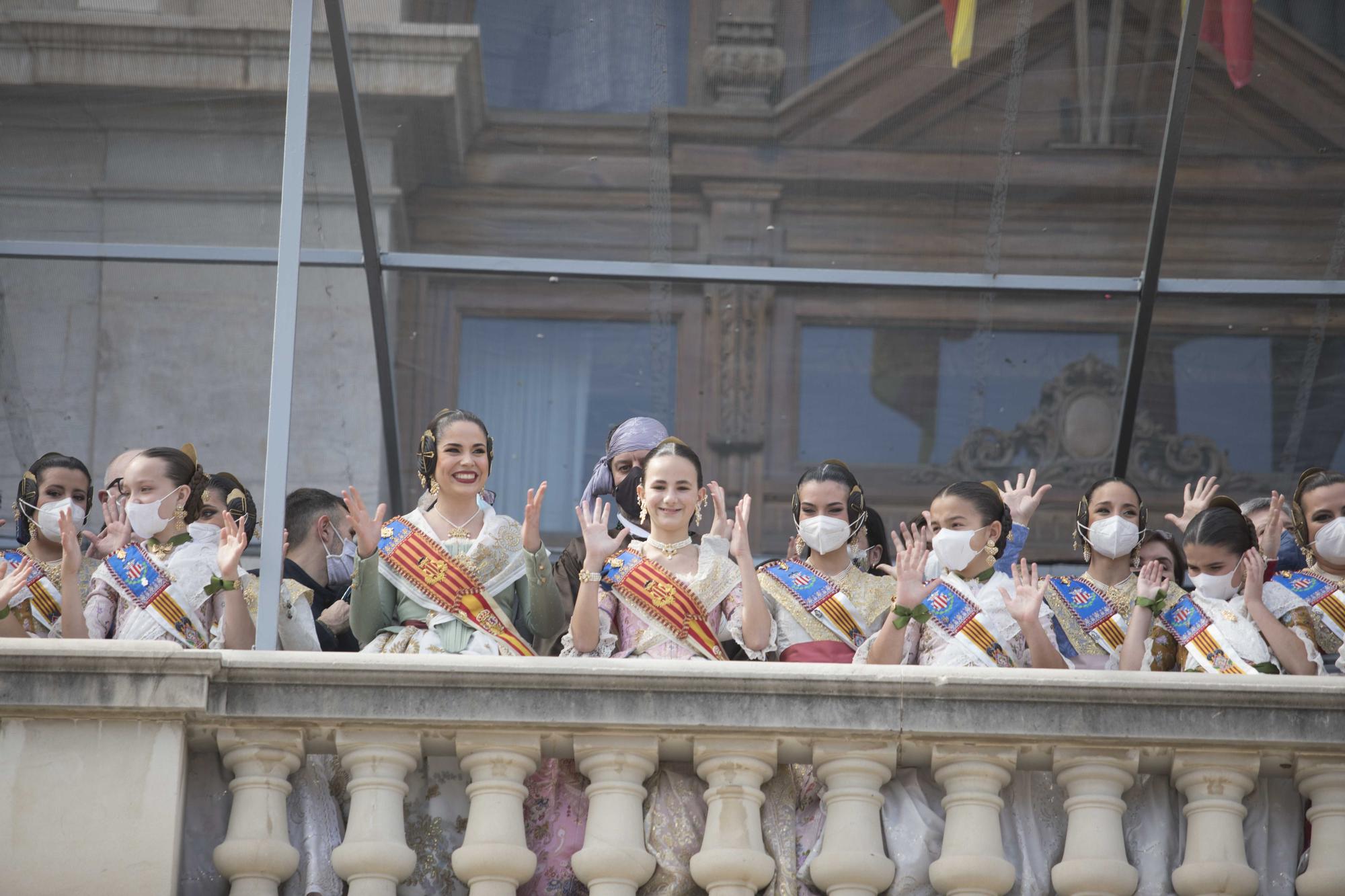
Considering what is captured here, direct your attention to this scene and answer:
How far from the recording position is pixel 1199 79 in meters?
7.95

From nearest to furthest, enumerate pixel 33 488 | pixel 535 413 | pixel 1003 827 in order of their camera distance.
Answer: pixel 1003 827
pixel 33 488
pixel 535 413

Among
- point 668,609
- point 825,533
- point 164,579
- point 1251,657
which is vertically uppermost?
point 825,533

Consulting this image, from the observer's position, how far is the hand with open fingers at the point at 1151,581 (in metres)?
6.21

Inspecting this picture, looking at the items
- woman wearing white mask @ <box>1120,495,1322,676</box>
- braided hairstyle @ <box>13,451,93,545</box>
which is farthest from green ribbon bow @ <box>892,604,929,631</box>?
braided hairstyle @ <box>13,451,93,545</box>

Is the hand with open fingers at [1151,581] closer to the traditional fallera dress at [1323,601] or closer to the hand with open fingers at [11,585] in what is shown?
the traditional fallera dress at [1323,601]

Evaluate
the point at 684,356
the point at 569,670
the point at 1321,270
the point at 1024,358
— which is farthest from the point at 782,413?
the point at 569,670

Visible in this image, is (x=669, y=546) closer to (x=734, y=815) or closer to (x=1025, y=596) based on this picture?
(x=1025, y=596)

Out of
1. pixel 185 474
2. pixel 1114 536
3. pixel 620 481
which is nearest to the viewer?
pixel 185 474

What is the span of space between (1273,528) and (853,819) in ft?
7.84

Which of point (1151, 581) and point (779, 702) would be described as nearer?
point (779, 702)

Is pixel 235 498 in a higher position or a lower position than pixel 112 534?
higher

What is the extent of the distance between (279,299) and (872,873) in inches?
100

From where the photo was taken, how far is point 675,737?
5.15 meters

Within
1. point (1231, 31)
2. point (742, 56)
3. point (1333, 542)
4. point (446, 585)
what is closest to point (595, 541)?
point (446, 585)
